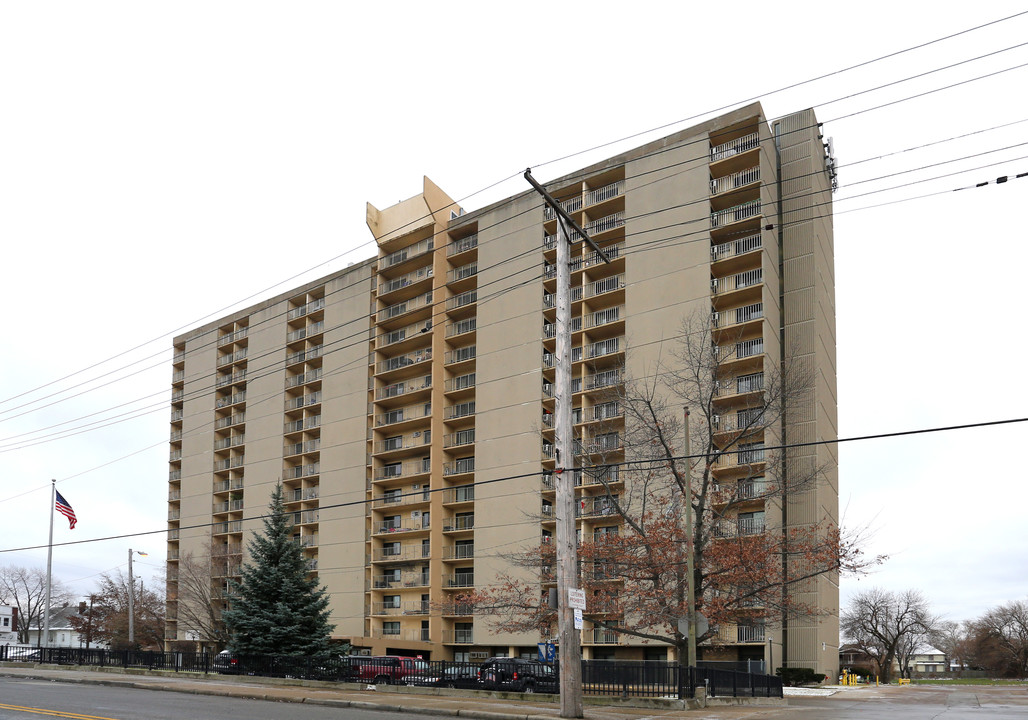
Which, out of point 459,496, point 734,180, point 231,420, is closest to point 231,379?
point 231,420

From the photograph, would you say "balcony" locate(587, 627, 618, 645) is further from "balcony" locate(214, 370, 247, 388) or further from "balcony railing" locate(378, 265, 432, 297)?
"balcony" locate(214, 370, 247, 388)

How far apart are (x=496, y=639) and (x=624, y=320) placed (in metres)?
22.9

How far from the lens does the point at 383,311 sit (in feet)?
241

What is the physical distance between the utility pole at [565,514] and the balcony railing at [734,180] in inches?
1375

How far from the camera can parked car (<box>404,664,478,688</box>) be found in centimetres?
2738

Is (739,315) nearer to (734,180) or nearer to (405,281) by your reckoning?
(734,180)

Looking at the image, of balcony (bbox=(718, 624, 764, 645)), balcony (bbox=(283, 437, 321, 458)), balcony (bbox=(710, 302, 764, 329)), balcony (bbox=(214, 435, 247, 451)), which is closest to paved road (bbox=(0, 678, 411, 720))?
balcony (bbox=(718, 624, 764, 645))

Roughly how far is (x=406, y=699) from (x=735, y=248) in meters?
37.9

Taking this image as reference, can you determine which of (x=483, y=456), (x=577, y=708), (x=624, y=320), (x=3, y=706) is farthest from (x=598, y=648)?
(x=3, y=706)

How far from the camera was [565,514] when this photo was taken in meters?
20.1

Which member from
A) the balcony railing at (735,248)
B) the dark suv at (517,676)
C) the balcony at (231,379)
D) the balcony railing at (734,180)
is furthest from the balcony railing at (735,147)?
the balcony at (231,379)

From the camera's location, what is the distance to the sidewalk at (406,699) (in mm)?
20016

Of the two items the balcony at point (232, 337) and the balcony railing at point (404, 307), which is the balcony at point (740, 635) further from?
the balcony at point (232, 337)

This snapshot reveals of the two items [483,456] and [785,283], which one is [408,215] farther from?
[785,283]
